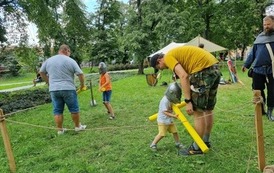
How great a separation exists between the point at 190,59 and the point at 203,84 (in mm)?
373

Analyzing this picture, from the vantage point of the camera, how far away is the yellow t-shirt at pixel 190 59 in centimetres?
398

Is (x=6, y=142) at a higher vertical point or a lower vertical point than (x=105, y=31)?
lower

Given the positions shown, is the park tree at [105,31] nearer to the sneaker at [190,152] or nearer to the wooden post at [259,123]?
the sneaker at [190,152]

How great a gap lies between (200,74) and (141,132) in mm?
2112

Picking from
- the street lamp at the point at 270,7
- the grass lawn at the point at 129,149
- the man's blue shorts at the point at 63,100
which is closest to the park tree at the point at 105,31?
the street lamp at the point at 270,7

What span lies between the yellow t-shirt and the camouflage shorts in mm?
74

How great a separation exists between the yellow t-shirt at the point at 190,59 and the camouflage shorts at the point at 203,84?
7 cm

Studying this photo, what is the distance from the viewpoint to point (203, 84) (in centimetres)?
402

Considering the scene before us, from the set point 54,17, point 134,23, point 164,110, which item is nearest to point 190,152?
point 164,110

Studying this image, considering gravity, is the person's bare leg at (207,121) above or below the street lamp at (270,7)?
below

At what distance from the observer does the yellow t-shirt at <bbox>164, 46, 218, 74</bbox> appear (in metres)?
3.98

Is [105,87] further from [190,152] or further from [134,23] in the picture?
[134,23]

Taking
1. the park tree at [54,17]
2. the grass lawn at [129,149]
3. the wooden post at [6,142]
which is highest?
the park tree at [54,17]

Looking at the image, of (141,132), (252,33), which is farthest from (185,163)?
(252,33)
